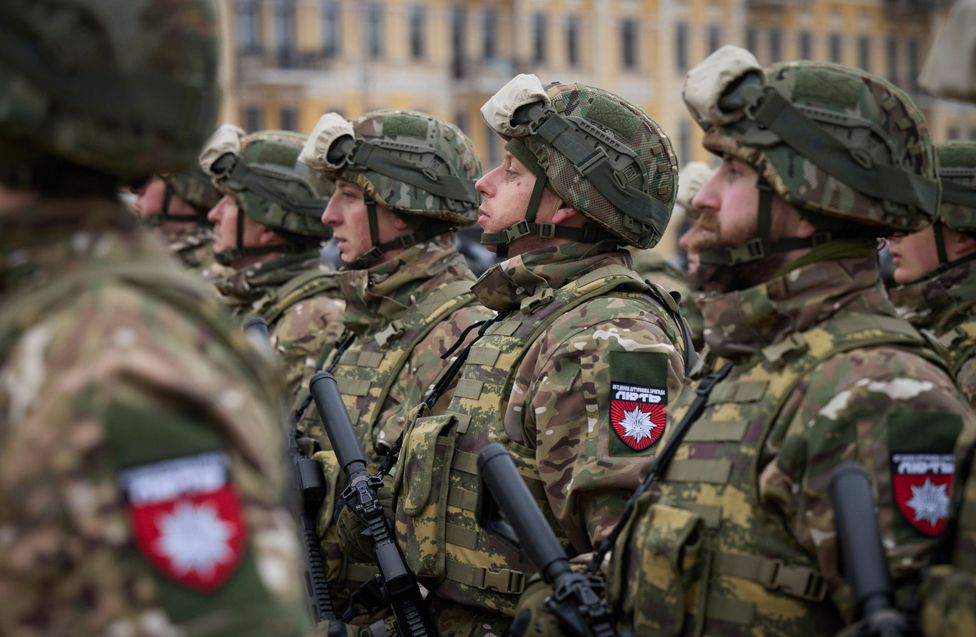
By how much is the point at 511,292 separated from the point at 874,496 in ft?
7.55

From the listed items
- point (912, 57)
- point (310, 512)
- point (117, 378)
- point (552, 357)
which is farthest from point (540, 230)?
point (912, 57)

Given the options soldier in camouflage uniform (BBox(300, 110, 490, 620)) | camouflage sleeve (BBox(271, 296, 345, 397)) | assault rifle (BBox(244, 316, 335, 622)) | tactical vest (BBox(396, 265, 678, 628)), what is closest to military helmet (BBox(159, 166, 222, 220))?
camouflage sleeve (BBox(271, 296, 345, 397))

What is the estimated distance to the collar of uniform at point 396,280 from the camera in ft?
21.8

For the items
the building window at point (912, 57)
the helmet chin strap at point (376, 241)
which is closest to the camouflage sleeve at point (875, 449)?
the helmet chin strap at point (376, 241)

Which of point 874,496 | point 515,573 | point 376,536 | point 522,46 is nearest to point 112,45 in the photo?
point 874,496

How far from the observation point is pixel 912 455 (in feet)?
11.5

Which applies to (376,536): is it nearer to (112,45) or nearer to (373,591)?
(373,591)

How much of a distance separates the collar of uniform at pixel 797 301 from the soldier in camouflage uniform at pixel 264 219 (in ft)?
14.4

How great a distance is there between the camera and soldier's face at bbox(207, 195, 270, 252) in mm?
8555

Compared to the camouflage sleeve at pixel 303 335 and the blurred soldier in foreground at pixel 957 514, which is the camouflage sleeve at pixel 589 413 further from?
the camouflage sleeve at pixel 303 335

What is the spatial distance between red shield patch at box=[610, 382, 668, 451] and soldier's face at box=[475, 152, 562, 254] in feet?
3.41

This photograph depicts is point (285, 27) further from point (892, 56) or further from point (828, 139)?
point (828, 139)

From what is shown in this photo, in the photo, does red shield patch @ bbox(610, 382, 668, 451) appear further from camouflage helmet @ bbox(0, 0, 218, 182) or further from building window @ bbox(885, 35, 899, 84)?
building window @ bbox(885, 35, 899, 84)

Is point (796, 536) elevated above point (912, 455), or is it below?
below
